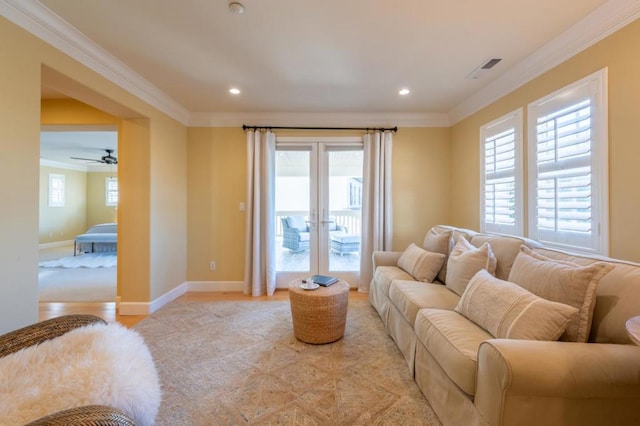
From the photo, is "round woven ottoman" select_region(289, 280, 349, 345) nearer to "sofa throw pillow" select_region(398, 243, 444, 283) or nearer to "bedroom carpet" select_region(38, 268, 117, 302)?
"sofa throw pillow" select_region(398, 243, 444, 283)

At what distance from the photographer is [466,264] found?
2.14 meters

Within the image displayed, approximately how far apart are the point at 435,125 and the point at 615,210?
8.18 feet

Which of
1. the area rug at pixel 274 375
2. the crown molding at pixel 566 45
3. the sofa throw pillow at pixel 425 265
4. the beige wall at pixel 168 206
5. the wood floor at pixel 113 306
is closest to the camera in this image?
the area rug at pixel 274 375

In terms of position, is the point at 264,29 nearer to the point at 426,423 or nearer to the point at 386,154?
the point at 386,154

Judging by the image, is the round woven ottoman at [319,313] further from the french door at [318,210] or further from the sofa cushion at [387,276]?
the french door at [318,210]

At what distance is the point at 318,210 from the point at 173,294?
2.30 metres

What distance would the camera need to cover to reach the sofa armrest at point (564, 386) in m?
1.08

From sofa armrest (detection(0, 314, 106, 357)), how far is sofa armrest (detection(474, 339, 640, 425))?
6.68ft

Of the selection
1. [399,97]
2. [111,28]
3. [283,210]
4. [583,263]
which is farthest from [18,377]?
[399,97]

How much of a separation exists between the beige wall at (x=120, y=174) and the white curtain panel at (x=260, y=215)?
0.98 m

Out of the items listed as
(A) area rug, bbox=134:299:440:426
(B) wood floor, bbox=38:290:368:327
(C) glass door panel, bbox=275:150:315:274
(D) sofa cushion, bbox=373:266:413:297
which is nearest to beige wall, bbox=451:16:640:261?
(D) sofa cushion, bbox=373:266:413:297

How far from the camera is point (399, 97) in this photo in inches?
129

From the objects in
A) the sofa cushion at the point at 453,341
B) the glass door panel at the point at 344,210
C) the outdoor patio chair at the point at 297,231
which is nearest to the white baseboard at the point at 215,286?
the outdoor patio chair at the point at 297,231

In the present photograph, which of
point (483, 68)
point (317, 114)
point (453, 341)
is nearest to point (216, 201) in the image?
point (317, 114)
